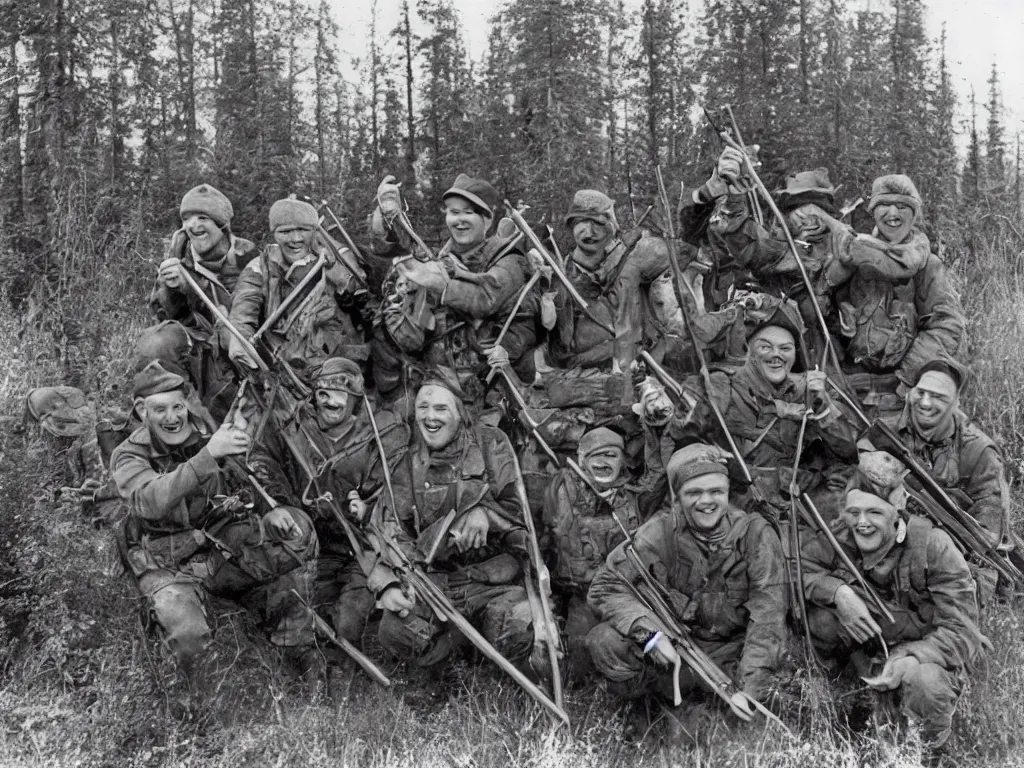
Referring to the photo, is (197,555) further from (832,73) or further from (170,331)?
(832,73)

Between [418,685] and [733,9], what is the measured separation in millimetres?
12450

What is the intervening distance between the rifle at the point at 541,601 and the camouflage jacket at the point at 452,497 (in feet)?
0.15

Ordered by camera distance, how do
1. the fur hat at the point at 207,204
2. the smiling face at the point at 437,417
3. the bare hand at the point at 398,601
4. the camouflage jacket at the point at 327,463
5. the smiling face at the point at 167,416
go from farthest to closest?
the fur hat at the point at 207,204
the camouflage jacket at the point at 327,463
the smiling face at the point at 437,417
the smiling face at the point at 167,416
the bare hand at the point at 398,601

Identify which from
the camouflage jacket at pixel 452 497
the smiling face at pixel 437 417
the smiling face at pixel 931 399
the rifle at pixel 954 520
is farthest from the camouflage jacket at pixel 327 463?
the smiling face at pixel 931 399

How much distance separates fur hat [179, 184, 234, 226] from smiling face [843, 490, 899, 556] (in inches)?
206

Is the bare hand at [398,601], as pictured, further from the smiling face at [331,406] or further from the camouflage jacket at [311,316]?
the camouflage jacket at [311,316]

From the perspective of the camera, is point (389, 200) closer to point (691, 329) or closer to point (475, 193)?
point (475, 193)

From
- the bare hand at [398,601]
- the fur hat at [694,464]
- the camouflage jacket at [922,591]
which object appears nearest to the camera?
the camouflage jacket at [922,591]

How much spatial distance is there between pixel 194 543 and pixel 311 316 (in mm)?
1930

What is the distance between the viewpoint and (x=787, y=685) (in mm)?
6789

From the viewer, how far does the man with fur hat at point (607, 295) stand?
344 inches

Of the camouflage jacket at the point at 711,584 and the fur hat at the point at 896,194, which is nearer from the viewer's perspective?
the camouflage jacket at the point at 711,584

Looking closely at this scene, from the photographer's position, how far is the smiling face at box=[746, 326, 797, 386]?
7.79m

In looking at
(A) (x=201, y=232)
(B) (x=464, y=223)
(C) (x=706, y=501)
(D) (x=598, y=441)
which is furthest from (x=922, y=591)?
(A) (x=201, y=232)
